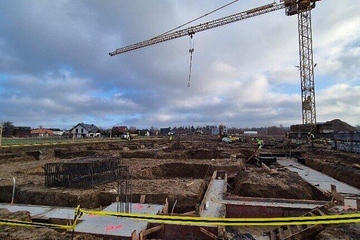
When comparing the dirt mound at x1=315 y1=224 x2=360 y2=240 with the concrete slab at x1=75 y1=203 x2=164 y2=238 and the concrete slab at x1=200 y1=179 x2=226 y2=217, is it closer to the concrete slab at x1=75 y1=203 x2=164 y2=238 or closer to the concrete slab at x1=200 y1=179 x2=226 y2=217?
the concrete slab at x1=200 y1=179 x2=226 y2=217

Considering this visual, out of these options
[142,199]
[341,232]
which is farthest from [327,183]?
[142,199]

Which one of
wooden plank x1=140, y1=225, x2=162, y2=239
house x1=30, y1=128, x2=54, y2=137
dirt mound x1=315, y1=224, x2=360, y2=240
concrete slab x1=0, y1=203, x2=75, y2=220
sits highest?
Result: house x1=30, y1=128, x2=54, y2=137

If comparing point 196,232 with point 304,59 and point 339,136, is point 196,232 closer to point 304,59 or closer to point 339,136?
point 339,136

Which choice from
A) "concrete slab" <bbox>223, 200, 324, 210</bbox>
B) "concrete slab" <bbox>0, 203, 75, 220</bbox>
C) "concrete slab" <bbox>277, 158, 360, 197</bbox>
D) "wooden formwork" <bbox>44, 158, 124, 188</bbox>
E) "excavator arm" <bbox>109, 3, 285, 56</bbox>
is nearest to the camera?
"concrete slab" <bbox>0, 203, 75, 220</bbox>

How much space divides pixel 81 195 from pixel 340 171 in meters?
13.4

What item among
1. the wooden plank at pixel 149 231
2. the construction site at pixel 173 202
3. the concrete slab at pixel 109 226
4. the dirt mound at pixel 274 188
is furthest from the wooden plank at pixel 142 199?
the dirt mound at pixel 274 188

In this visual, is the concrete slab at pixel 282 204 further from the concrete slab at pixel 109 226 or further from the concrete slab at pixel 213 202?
the concrete slab at pixel 109 226

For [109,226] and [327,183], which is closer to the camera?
[109,226]

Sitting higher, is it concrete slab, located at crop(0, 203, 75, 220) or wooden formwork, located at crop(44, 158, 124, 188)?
wooden formwork, located at crop(44, 158, 124, 188)

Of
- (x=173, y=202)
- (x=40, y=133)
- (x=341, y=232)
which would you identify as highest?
(x=40, y=133)

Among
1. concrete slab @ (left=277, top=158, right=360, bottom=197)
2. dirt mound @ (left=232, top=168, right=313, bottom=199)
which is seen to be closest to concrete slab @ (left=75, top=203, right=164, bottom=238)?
dirt mound @ (left=232, top=168, right=313, bottom=199)

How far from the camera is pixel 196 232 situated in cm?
561

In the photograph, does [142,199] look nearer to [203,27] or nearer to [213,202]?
[213,202]

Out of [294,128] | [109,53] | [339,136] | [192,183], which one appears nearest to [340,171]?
[192,183]
